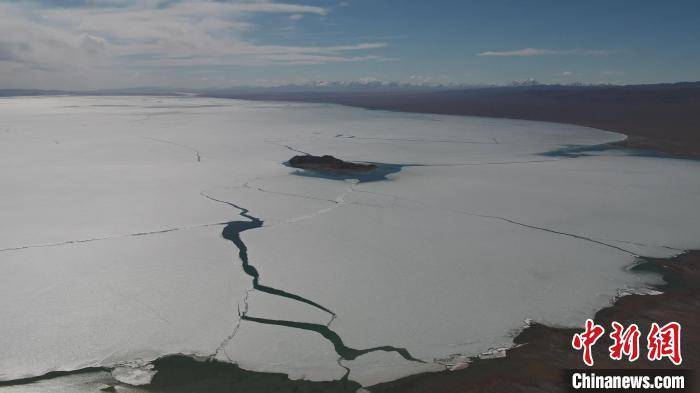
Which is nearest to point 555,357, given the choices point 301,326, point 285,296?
point 301,326

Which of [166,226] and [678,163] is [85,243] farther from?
[678,163]

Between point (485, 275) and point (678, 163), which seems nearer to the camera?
point (485, 275)

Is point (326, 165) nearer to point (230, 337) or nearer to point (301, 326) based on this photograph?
point (301, 326)

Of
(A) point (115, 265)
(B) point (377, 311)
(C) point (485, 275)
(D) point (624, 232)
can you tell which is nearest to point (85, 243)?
(A) point (115, 265)

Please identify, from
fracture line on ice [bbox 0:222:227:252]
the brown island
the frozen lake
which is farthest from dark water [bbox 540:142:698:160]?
fracture line on ice [bbox 0:222:227:252]

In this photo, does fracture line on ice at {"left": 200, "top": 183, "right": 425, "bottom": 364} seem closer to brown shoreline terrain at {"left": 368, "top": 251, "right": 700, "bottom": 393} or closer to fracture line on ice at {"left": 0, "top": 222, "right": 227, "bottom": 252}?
brown shoreline terrain at {"left": 368, "top": 251, "right": 700, "bottom": 393}

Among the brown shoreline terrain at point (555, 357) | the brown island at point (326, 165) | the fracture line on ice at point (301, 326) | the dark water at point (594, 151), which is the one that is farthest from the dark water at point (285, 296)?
the dark water at point (594, 151)

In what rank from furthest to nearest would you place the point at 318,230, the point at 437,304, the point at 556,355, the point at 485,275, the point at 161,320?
1. the point at 318,230
2. the point at 485,275
3. the point at 437,304
4. the point at 161,320
5. the point at 556,355
